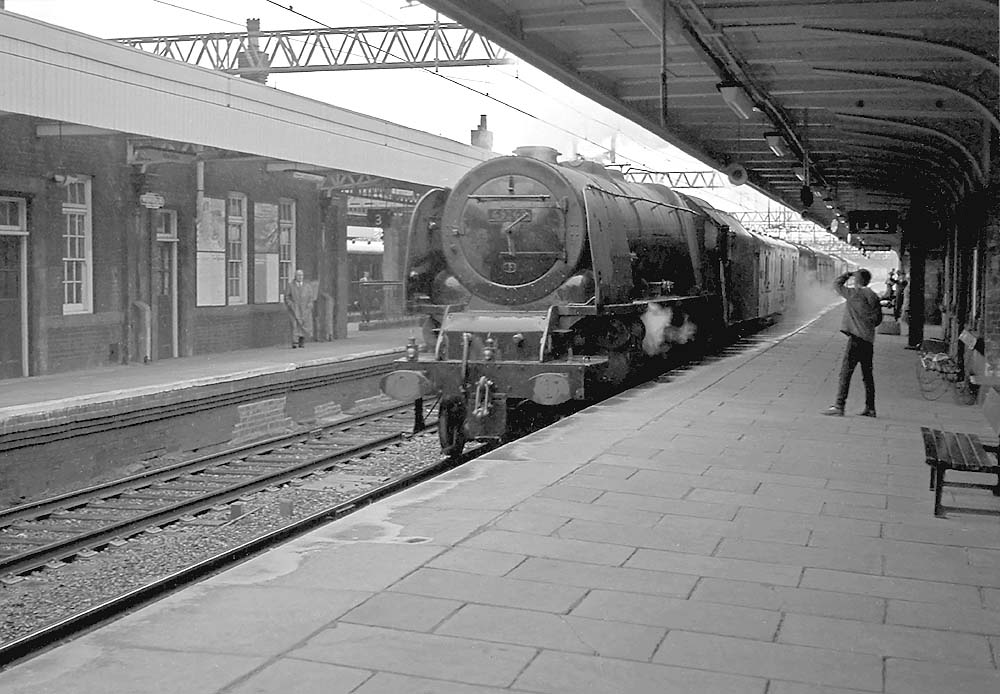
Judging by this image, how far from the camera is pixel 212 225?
19.2m

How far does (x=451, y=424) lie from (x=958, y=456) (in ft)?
17.0

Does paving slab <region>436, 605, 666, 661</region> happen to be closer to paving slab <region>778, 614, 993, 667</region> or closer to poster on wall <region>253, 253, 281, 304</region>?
paving slab <region>778, 614, 993, 667</region>

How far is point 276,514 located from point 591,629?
5.34m

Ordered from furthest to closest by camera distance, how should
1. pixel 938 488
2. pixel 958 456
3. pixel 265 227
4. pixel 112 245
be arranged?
pixel 265 227 → pixel 112 245 → pixel 958 456 → pixel 938 488

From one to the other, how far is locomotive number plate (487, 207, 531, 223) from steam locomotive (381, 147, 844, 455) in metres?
0.01

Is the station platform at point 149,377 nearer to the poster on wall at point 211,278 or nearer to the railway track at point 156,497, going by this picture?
the poster on wall at point 211,278

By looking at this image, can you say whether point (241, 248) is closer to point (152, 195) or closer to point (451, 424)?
point (152, 195)

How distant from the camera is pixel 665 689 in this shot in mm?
3656

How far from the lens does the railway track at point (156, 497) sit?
26.6 ft

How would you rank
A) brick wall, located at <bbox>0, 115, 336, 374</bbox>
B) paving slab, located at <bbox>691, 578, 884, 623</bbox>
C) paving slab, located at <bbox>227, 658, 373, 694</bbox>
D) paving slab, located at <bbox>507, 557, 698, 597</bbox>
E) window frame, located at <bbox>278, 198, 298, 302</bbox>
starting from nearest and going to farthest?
paving slab, located at <bbox>227, 658, 373, 694</bbox>, paving slab, located at <bbox>691, 578, 884, 623</bbox>, paving slab, located at <bbox>507, 557, 698, 597</bbox>, brick wall, located at <bbox>0, 115, 336, 374</bbox>, window frame, located at <bbox>278, 198, 298, 302</bbox>

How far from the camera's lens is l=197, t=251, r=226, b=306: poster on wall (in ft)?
62.0

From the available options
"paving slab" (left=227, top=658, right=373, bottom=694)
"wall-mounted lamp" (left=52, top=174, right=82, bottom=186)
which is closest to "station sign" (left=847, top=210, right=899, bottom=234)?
"wall-mounted lamp" (left=52, top=174, right=82, bottom=186)

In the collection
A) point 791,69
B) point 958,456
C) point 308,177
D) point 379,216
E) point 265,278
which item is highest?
point 791,69

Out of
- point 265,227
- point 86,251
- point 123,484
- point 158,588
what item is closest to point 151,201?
point 86,251
